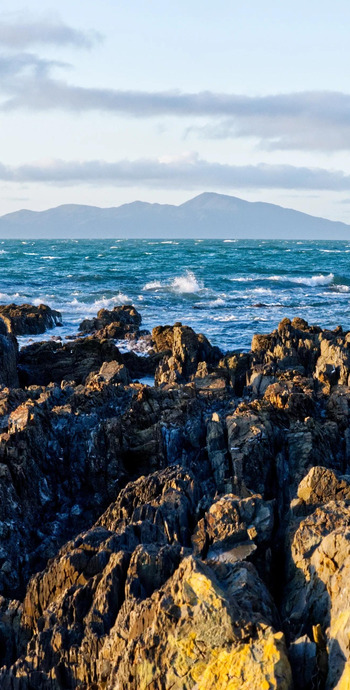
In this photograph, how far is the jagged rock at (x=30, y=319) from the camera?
2769 cm

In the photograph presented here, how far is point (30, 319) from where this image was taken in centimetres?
2831

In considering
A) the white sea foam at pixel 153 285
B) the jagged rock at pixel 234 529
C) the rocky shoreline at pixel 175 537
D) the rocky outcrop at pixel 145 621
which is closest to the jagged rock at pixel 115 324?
the rocky shoreline at pixel 175 537

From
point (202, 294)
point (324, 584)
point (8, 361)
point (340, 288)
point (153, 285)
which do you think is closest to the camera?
point (324, 584)

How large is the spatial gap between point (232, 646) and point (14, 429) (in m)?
5.48

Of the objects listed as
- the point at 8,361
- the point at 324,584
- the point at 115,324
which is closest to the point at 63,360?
the point at 8,361

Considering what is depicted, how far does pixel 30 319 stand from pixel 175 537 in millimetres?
22509

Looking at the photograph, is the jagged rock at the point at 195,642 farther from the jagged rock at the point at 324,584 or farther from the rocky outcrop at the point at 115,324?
the rocky outcrop at the point at 115,324

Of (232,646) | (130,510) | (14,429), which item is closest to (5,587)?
(130,510)

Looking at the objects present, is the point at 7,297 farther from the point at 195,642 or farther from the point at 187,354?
the point at 195,642

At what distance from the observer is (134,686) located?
4.78 metres

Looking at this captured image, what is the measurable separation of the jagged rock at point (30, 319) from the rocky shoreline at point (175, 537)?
14.5 meters

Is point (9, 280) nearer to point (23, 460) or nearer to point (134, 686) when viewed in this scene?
point (23, 460)

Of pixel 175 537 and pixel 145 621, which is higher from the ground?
pixel 145 621

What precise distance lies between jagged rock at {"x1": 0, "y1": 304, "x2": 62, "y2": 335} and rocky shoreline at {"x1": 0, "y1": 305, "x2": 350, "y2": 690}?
14.5 m
